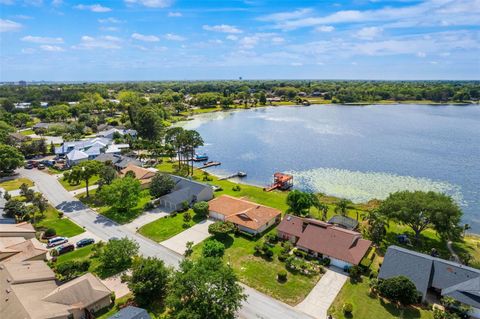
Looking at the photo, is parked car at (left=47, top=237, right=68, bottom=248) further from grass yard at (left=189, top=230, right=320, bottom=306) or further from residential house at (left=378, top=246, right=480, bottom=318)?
residential house at (left=378, top=246, right=480, bottom=318)

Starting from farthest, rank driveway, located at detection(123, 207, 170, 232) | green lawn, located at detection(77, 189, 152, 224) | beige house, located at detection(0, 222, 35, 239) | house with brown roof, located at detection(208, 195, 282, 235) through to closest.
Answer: green lawn, located at detection(77, 189, 152, 224) < driveway, located at detection(123, 207, 170, 232) < house with brown roof, located at detection(208, 195, 282, 235) < beige house, located at detection(0, 222, 35, 239)

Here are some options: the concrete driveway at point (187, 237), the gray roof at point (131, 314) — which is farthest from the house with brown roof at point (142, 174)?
the gray roof at point (131, 314)

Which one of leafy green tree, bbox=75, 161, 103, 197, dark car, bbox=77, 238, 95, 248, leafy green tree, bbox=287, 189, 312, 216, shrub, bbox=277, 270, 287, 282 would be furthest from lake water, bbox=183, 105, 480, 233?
dark car, bbox=77, 238, 95, 248

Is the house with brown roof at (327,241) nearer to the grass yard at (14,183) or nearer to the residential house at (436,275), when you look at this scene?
the residential house at (436,275)

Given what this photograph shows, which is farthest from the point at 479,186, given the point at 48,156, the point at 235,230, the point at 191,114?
the point at 191,114

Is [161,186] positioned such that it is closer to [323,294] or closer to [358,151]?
[323,294]

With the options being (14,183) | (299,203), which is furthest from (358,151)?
(14,183)
